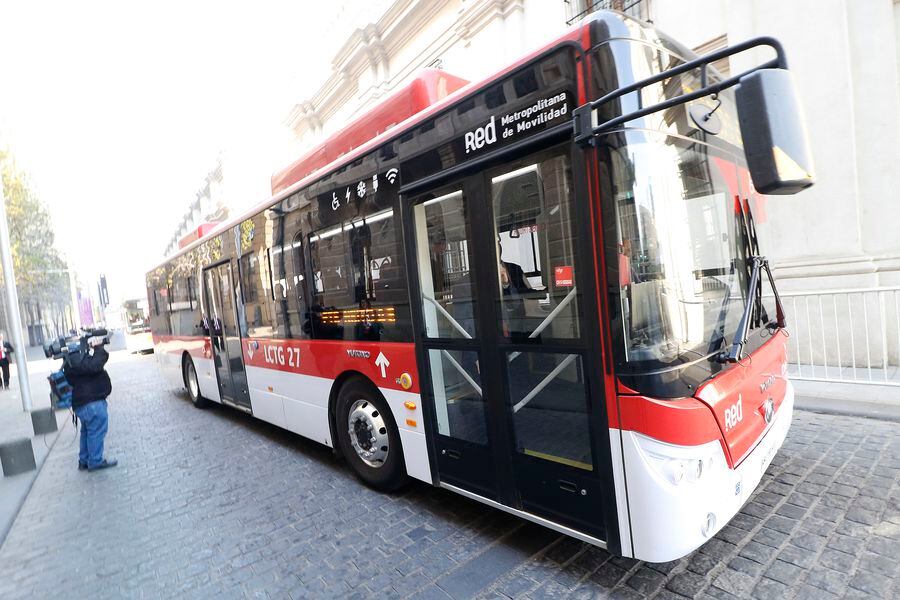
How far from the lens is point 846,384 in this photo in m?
5.97

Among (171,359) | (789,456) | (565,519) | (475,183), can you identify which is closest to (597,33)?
(475,183)

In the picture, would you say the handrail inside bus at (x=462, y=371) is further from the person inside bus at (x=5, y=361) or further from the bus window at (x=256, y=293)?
the person inside bus at (x=5, y=361)

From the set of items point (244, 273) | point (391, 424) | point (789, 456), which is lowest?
point (789, 456)

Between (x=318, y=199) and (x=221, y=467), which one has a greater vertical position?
(x=318, y=199)

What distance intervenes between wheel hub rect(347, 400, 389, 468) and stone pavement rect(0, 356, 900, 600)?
35 cm

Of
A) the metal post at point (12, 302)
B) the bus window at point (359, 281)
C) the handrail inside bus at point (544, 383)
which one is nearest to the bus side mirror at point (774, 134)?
the handrail inside bus at point (544, 383)

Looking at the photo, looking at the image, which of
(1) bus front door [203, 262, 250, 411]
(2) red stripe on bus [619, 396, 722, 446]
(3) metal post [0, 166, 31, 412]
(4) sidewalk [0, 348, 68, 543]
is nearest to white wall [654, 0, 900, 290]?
(2) red stripe on bus [619, 396, 722, 446]

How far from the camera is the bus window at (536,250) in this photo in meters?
2.72

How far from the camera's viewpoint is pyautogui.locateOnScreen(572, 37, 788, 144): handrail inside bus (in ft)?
6.64

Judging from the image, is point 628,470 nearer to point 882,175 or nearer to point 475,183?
point 475,183

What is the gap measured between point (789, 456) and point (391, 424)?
3474mm

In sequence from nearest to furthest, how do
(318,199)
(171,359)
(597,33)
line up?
(597,33) → (318,199) → (171,359)

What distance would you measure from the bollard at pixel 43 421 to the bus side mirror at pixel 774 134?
1031 cm

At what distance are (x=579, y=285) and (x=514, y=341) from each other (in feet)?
2.03
